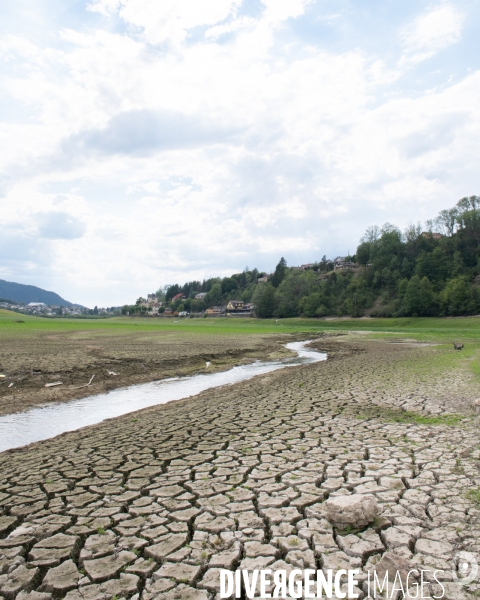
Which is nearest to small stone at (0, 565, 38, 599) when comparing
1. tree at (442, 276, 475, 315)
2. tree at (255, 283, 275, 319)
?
tree at (442, 276, 475, 315)

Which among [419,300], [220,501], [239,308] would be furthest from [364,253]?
[220,501]

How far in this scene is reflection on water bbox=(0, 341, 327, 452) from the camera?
10.5 m

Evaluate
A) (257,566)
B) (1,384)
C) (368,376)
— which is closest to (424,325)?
(368,376)

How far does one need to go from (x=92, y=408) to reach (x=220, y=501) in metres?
9.39

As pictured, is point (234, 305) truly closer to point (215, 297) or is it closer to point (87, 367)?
point (215, 297)

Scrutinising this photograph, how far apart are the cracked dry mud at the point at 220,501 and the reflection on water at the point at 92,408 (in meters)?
1.43

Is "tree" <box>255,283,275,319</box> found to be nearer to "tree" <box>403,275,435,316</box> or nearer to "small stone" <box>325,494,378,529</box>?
"tree" <box>403,275,435,316</box>

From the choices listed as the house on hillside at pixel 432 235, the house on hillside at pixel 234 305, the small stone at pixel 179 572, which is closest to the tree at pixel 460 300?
the house on hillside at pixel 432 235

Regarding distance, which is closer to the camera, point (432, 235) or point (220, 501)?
point (220, 501)

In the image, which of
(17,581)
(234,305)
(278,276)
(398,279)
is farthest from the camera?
(234,305)

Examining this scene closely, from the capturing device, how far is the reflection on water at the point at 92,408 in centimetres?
1052

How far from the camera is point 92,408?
44.3ft

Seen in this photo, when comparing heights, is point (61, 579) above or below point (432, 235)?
below

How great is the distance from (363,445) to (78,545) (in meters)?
5.50
